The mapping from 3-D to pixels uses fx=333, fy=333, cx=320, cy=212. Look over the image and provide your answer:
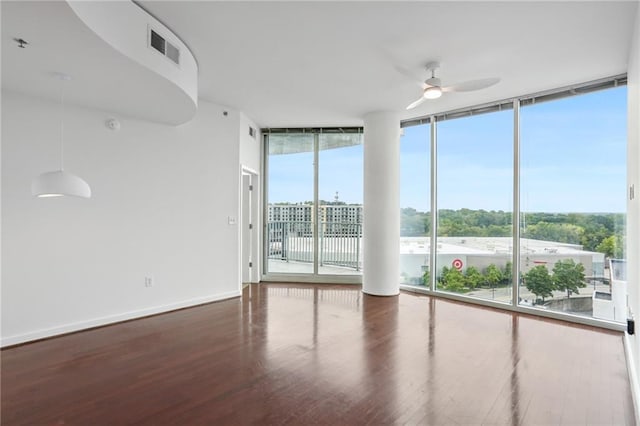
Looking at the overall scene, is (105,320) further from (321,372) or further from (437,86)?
(437,86)

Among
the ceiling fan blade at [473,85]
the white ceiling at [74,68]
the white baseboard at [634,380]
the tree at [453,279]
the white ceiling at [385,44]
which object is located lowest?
the white baseboard at [634,380]

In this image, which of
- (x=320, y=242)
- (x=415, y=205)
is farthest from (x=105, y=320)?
(x=415, y=205)

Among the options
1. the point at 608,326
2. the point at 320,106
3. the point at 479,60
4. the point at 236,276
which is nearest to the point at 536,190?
the point at 608,326

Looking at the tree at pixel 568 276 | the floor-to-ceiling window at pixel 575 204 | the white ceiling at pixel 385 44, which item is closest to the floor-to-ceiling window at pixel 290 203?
the white ceiling at pixel 385 44

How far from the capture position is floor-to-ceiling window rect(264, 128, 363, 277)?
6355mm

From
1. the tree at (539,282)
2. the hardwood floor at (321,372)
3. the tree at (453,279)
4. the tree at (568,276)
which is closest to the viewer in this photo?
the hardwood floor at (321,372)

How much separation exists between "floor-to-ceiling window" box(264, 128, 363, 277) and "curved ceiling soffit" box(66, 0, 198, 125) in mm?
2721

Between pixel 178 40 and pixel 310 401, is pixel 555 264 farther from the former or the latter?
pixel 178 40

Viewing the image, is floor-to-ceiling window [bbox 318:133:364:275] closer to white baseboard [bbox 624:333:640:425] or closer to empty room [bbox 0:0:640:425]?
empty room [bbox 0:0:640:425]

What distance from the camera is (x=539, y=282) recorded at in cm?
454

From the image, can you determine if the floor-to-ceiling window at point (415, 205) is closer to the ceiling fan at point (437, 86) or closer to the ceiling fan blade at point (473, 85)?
the ceiling fan at point (437, 86)

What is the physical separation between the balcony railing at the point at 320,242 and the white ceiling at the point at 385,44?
266cm

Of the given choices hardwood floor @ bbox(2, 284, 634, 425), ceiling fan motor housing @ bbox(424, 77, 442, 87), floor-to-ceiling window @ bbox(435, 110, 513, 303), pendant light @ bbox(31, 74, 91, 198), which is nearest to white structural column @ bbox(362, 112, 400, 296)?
floor-to-ceiling window @ bbox(435, 110, 513, 303)

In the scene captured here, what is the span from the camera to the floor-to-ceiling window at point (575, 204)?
12.9ft
